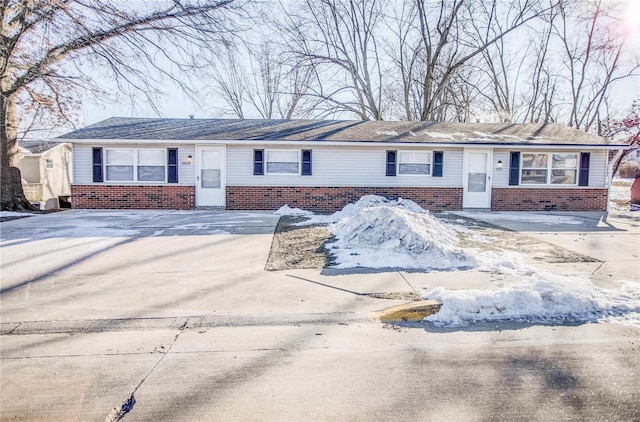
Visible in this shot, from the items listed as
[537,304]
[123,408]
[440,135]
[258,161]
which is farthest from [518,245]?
[258,161]

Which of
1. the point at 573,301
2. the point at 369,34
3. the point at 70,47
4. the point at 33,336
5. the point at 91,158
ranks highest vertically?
the point at 369,34

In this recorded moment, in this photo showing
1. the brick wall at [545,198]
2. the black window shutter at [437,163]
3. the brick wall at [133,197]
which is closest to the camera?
the brick wall at [133,197]

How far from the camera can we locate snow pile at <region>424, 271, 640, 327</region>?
4285 millimetres

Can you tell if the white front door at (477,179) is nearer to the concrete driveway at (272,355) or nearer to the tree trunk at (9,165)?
the concrete driveway at (272,355)

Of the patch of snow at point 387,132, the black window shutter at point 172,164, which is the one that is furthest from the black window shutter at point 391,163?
the black window shutter at point 172,164

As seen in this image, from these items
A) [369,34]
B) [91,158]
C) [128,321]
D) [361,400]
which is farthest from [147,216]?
[369,34]

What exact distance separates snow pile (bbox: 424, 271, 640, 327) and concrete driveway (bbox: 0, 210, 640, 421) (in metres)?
0.28

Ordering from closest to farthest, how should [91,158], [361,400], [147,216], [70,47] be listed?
[361,400], [70,47], [147,216], [91,158]

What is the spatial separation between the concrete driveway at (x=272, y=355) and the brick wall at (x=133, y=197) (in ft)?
28.2

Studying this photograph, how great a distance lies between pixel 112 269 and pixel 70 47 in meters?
4.98

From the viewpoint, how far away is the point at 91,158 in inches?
567

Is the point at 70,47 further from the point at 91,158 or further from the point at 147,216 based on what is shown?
the point at 91,158

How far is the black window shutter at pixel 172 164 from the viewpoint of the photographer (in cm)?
1460

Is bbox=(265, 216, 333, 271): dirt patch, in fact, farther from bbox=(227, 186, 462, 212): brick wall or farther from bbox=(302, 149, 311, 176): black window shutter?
bbox=(302, 149, 311, 176): black window shutter
